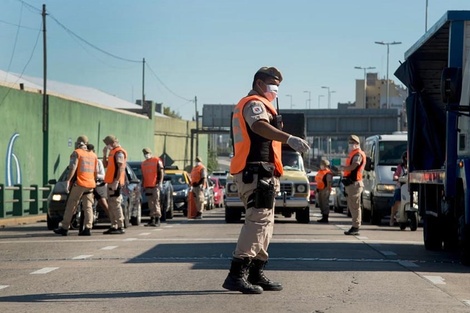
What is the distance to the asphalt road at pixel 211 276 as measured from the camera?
→ 1073 cm

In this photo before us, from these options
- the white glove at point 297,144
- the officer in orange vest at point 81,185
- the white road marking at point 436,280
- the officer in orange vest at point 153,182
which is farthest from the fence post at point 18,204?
the white glove at point 297,144

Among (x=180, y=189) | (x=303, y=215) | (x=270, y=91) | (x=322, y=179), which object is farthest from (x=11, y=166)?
(x=270, y=91)

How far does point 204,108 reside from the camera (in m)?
98.7

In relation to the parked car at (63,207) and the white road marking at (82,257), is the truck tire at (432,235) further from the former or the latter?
the parked car at (63,207)

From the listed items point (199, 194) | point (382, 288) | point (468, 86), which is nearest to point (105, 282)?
point (382, 288)

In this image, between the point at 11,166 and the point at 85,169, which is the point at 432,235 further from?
the point at 11,166

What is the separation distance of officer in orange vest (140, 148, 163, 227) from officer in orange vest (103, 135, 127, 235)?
14.1ft

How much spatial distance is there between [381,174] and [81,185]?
32.8 feet

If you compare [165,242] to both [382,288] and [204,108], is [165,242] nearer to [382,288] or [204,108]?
[382,288]

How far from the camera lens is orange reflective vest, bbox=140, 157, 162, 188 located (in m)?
28.4

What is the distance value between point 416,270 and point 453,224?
353 cm

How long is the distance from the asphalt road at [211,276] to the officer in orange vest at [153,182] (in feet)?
21.5

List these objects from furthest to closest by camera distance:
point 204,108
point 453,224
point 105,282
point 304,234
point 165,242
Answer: point 204,108, point 304,234, point 165,242, point 453,224, point 105,282

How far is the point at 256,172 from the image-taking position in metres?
11.6
